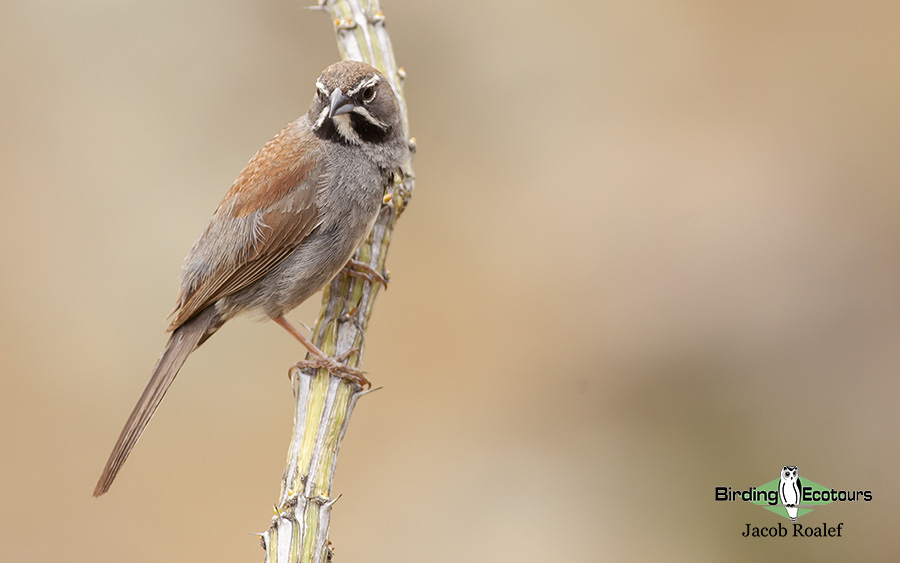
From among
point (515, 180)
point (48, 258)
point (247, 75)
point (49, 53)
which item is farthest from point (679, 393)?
point (49, 53)

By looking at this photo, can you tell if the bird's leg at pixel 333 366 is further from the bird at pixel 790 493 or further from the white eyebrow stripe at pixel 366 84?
the bird at pixel 790 493

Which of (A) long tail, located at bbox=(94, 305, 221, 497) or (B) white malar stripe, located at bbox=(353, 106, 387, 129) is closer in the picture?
(A) long tail, located at bbox=(94, 305, 221, 497)

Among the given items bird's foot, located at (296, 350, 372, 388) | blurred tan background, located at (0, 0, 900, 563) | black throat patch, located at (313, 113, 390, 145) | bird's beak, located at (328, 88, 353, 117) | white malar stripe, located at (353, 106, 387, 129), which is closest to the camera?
bird's foot, located at (296, 350, 372, 388)

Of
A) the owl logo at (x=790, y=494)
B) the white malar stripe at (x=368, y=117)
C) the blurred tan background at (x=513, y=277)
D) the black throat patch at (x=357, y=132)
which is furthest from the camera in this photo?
the blurred tan background at (x=513, y=277)

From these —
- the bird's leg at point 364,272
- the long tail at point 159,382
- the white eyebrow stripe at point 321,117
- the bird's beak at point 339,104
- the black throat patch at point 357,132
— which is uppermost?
the white eyebrow stripe at point 321,117

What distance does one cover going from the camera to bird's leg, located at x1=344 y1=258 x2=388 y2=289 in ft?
14.9

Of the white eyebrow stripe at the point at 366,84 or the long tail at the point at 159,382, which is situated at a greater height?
the white eyebrow stripe at the point at 366,84

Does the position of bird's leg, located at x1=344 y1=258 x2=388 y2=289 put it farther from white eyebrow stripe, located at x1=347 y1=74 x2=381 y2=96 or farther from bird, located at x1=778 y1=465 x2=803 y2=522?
bird, located at x1=778 y1=465 x2=803 y2=522

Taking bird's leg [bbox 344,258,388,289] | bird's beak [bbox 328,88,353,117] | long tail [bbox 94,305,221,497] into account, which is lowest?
long tail [bbox 94,305,221,497]

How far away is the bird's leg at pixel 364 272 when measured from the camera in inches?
179

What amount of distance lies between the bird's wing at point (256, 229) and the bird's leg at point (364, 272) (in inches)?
11.4

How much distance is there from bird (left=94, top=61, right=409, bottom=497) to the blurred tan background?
10.2 ft

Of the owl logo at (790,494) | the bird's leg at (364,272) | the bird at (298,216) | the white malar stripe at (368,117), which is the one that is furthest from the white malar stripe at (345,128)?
the owl logo at (790,494)

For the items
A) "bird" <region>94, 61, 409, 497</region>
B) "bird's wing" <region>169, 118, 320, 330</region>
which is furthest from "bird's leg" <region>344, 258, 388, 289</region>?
"bird's wing" <region>169, 118, 320, 330</region>
